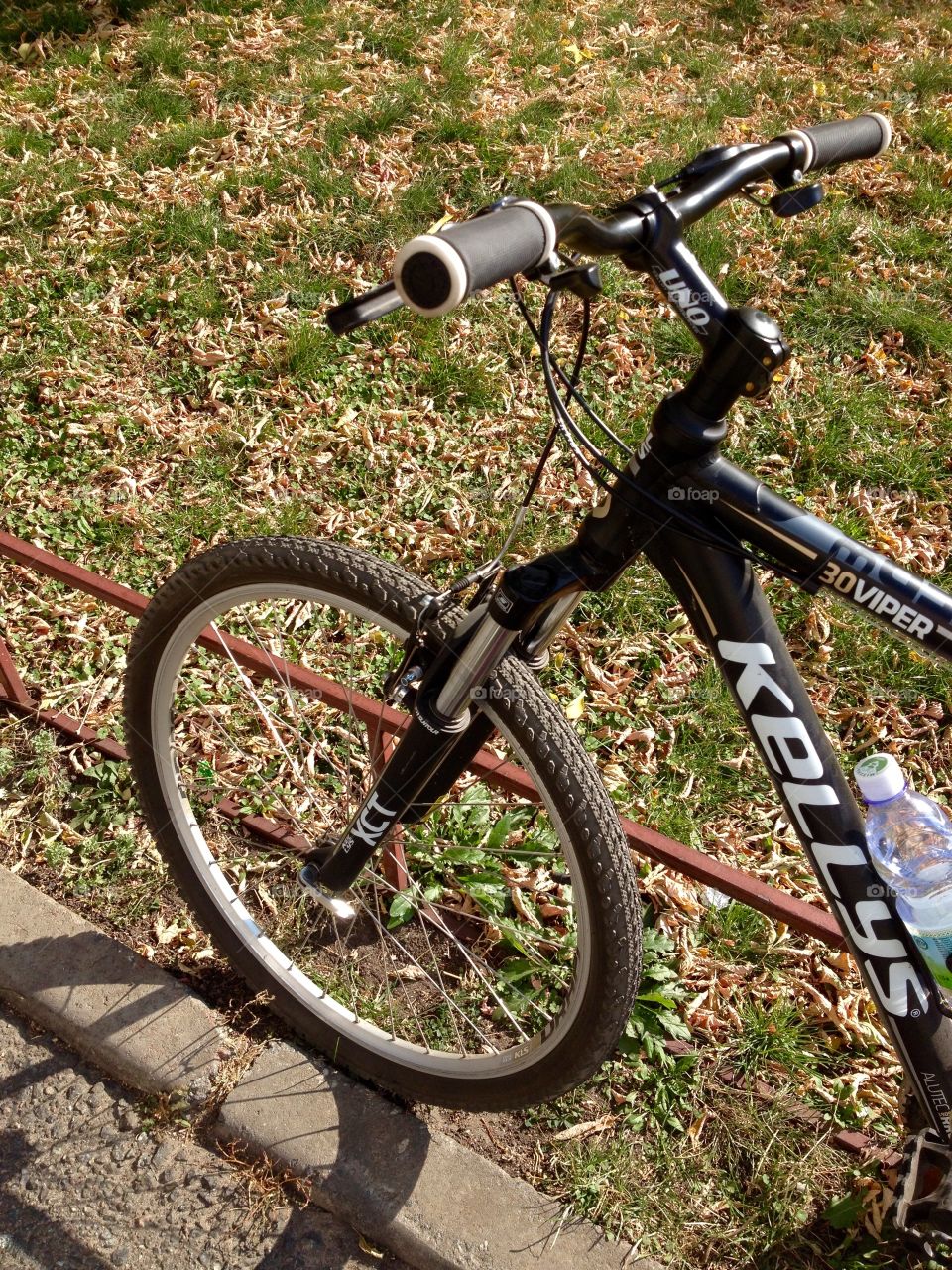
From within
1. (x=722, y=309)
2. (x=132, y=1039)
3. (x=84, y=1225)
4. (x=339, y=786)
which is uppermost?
(x=722, y=309)

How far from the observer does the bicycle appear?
1.59m

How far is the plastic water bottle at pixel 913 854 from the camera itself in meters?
1.87

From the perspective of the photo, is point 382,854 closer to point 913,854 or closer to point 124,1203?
point 124,1203

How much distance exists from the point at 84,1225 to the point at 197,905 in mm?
717

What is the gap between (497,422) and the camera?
4180 millimetres

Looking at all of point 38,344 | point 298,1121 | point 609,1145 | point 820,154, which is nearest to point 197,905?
point 298,1121

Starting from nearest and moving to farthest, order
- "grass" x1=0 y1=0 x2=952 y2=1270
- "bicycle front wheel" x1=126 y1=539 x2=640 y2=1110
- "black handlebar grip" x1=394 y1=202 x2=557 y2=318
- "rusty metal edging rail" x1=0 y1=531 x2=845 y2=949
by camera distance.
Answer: "black handlebar grip" x1=394 y1=202 x2=557 y2=318 → "bicycle front wheel" x1=126 y1=539 x2=640 y2=1110 → "rusty metal edging rail" x1=0 y1=531 x2=845 y2=949 → "grass" x1=0 y1=0 x2=952 y2=1270

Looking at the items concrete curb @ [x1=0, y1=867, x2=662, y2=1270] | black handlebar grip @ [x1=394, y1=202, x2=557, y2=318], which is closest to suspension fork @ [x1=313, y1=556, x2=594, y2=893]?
concrete curb @ [x1=0, y1=867, x2=662, y2=1270]

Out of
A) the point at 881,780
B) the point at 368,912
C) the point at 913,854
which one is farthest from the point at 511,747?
the point at 368,912

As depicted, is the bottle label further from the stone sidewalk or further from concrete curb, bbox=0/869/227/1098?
concrete curb, bbox=0/869/227/1098

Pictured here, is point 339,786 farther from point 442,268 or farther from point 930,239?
point 930,239

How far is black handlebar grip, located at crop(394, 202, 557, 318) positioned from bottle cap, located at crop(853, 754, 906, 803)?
3.49 feet

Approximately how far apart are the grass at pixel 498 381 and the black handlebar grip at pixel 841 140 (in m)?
1.84

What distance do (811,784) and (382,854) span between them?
49.4 inches
